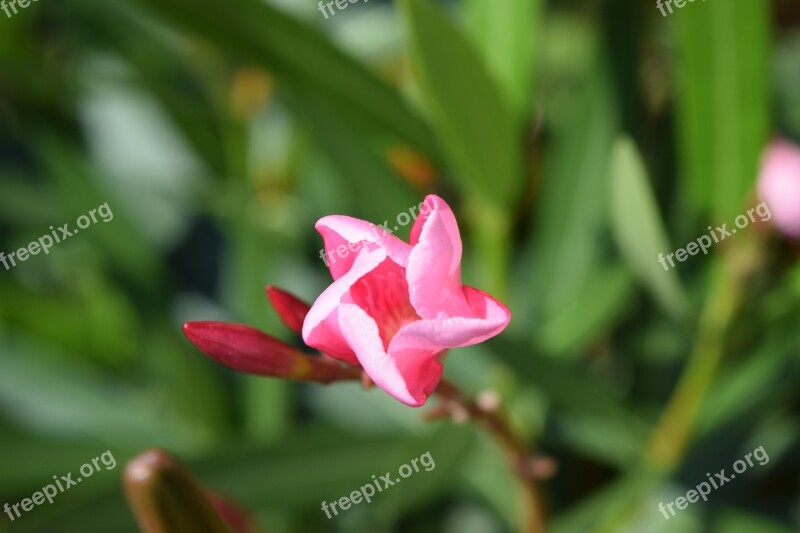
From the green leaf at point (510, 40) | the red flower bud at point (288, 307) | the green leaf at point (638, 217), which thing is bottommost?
the red flower bud at point (288, 307)

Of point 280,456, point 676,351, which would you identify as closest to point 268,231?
point 280,456

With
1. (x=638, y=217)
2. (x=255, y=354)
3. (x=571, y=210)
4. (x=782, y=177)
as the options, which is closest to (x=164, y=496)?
(x=255, y=354)

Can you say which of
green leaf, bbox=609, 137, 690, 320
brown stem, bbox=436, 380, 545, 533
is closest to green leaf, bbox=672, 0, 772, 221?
green leaf, bbox=609, 137, 690, 320

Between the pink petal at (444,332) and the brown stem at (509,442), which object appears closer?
the pink petal at (444,332)

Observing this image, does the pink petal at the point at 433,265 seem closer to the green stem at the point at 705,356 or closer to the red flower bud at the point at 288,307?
the red flower bud at the point at 288,307

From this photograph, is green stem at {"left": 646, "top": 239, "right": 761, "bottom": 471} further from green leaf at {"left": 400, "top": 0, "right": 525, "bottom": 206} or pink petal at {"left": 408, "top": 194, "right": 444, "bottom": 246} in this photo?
pink petal at {"left": 408, "top": 194, "right": 444, "bottom": 246}

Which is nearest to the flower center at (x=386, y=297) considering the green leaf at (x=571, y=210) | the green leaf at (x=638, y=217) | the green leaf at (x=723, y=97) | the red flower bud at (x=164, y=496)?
the red flower bud at (x=164, y=496)
